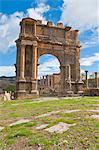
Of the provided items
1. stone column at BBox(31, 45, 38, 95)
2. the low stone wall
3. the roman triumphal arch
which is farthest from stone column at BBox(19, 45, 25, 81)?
the low stone wall

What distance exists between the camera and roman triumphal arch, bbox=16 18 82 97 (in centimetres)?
2095

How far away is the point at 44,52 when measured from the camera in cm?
2273

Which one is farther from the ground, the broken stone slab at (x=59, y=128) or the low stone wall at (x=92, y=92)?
the low stone wall at (x=92, y=92)

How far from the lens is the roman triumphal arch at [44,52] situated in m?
21.0

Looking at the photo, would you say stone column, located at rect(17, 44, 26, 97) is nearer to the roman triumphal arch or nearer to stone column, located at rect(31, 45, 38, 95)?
the roman triumphal arch

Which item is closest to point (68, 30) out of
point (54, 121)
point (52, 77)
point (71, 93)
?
point (71, 93)

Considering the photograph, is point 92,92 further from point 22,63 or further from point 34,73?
point 22,63

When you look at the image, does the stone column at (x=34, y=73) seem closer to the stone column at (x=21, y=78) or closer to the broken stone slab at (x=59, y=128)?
the stone column at (x=21, y=78)

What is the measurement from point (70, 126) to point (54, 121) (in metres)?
0.74

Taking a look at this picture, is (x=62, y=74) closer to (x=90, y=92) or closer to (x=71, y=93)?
(x=71, y=93)

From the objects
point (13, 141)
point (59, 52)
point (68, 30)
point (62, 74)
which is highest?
point (68, 30)

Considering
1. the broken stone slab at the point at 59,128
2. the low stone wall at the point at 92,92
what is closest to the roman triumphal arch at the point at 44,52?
the low stone wall at the point at 92,92

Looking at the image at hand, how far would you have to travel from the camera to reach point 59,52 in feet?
76.5

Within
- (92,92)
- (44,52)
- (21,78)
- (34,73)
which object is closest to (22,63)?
→ (21,78)
